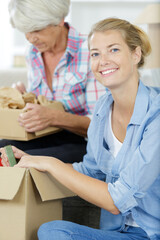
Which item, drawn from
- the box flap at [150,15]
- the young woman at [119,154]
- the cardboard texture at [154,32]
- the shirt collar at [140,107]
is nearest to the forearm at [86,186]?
the young woman at [119,154]

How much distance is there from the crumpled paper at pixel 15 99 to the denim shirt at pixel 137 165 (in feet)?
1.54

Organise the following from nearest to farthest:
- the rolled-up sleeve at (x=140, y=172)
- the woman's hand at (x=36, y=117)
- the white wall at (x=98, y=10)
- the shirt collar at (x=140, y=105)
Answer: the rolled-up sleeve at (x=140, y=172), the shirt collar at (x=140, y=105), the woman's hand at (x=36, y=117), the white wall at (x=98, y=10)

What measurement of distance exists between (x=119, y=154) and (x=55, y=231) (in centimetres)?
31

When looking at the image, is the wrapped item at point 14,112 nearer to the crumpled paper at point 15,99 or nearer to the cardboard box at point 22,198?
the crumpled paper at point 15,99

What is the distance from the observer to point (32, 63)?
204 centimetres

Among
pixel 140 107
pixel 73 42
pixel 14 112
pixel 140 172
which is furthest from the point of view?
pixel 73 42

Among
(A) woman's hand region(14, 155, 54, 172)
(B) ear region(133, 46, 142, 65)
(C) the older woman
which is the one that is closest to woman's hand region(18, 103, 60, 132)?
(C) the older woman

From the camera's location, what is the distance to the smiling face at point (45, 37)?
71.7 inches

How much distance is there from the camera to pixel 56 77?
76.7 inches

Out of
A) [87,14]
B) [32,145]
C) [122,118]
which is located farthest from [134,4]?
[122,118]

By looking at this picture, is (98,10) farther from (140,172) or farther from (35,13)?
(140,172)

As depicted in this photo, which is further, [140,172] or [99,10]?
[99,10]

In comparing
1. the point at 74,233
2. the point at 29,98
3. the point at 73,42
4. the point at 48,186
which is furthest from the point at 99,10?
the point at 74,233

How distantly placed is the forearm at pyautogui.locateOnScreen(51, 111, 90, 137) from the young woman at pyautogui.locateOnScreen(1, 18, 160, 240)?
0.35 meters
